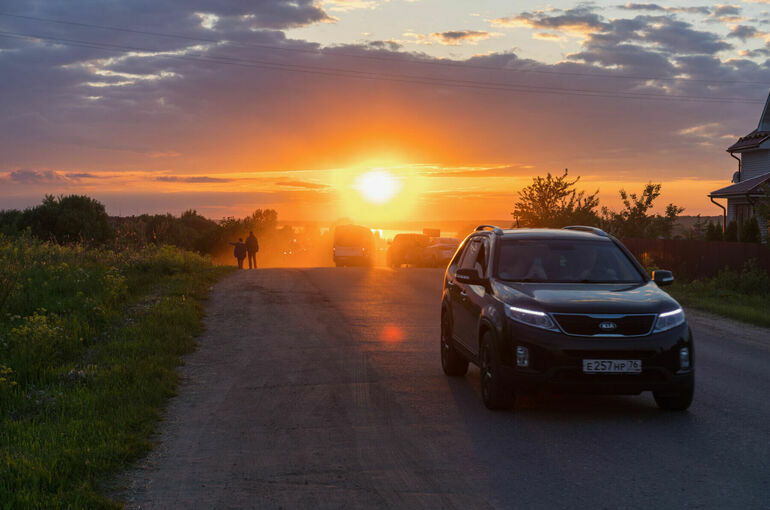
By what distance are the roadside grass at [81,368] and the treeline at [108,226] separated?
871cm

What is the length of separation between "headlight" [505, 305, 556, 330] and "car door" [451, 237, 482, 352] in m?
1.04

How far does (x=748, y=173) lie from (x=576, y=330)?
4037 centimetres

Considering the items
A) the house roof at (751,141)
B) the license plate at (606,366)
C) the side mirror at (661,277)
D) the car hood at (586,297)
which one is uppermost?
the house roof at (751,141)

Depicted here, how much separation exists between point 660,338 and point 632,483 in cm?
206

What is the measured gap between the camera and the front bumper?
6906 millimetres

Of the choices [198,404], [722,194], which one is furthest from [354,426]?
[722,194]

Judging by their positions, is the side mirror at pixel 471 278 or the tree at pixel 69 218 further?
the tree at pixel 69 218

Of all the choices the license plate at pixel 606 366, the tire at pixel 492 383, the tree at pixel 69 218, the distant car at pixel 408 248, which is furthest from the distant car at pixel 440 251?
the tree at pixel 69 218

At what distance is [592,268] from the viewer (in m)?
8.23

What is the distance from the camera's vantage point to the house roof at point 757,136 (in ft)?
134

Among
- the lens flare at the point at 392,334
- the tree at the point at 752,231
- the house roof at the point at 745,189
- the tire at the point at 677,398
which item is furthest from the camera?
the house roof at the point at 745,189

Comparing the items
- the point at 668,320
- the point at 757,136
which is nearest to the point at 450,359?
the point at 668,320

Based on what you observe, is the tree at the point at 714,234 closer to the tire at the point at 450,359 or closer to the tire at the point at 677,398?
the tire at the point at 450,359

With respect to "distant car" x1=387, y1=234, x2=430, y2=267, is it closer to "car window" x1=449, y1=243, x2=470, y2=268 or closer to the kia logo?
"car window" x1=449, y1=243, x2=470, y2=268
